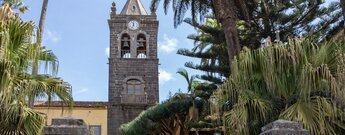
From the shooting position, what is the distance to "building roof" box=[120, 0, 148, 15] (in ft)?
117

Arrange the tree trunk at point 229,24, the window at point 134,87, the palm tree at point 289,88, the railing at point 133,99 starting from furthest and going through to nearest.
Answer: the window at point 134,87, the railing at point 133,99, the tree trunk at point 229,24, the palm tree at point 289,88

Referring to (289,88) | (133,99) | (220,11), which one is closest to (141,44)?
(133,99)

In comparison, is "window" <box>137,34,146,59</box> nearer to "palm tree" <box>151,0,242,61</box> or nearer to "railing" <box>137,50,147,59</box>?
"railing" <box>137,50,147,59</box>

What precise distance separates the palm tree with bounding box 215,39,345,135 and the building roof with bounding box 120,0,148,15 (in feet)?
88.8

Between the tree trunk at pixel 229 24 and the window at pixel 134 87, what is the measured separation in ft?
52.9

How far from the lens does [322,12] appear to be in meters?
23.1

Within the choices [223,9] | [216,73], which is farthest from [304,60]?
[216,73]

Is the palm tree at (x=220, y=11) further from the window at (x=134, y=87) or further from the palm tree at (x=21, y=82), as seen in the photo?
the window at (x=134, y=87)

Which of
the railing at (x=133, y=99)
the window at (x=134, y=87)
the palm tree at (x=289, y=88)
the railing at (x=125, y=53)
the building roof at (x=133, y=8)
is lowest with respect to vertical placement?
the palm tree at (x=289, y=88)

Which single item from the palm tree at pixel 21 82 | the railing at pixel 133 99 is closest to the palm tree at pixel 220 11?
the palm tree at pixel 21 82

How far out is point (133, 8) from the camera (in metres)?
36.1

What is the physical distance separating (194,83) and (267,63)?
16.7m

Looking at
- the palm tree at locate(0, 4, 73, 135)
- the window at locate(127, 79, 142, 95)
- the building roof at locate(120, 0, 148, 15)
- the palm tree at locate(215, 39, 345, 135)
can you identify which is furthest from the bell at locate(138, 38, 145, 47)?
the palm tree at locate(0, 4, 73, 135)

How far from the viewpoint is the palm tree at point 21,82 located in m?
7.20
